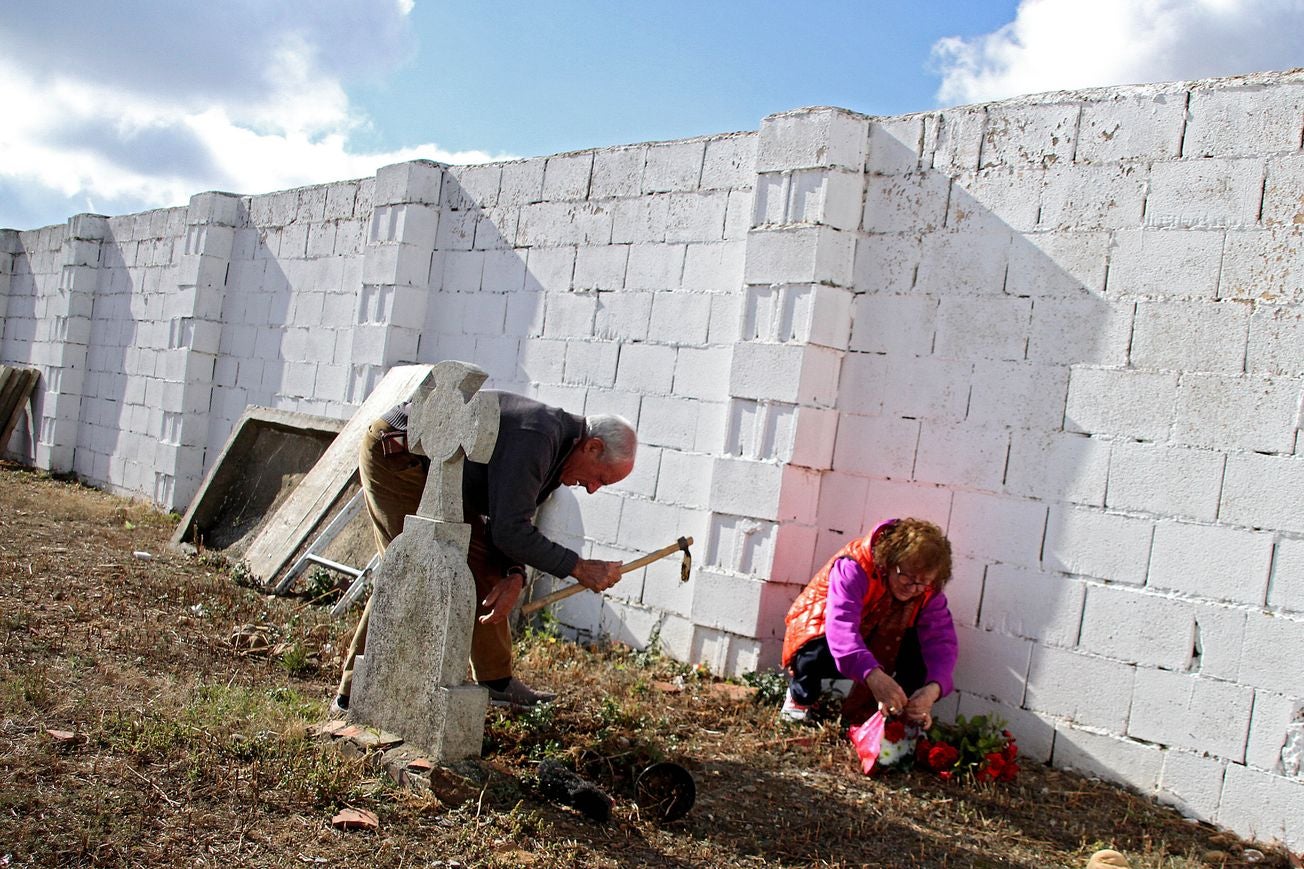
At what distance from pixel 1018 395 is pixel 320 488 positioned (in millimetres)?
4616

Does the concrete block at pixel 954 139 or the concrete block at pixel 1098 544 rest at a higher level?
the concrete block at pixel 954 139

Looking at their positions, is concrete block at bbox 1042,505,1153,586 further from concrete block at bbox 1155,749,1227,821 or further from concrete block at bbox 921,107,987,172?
concrete block at bbox 921,107,987,172

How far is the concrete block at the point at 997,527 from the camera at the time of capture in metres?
5.08

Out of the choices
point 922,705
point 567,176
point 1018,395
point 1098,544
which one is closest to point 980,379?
point 1018,395

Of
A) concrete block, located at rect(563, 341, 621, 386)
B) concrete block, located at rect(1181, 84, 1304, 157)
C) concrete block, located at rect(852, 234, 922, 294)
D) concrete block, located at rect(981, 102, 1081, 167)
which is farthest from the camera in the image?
concrete block, located at rect(563, 341, 621, 386)

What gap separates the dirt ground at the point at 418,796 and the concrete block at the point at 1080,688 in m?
0.28

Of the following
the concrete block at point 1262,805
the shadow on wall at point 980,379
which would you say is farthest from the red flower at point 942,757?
the concrete block at point 1262,805

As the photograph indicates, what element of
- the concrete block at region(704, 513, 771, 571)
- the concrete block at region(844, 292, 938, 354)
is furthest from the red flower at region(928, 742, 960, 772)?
the concrete block at region(844, 292, 938, 354)

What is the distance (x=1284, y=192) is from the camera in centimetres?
454

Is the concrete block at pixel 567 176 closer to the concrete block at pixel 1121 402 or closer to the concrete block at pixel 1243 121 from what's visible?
the concrete block at pixel 1121 402

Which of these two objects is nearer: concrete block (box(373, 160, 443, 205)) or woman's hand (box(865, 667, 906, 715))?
woman's hand (box(865, 667, 906, 715))

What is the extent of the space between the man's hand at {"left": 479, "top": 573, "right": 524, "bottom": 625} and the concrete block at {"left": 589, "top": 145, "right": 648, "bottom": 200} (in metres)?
3.24

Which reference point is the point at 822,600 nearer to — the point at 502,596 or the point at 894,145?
the point at 502,596

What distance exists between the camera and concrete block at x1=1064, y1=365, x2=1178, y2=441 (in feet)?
15.6
